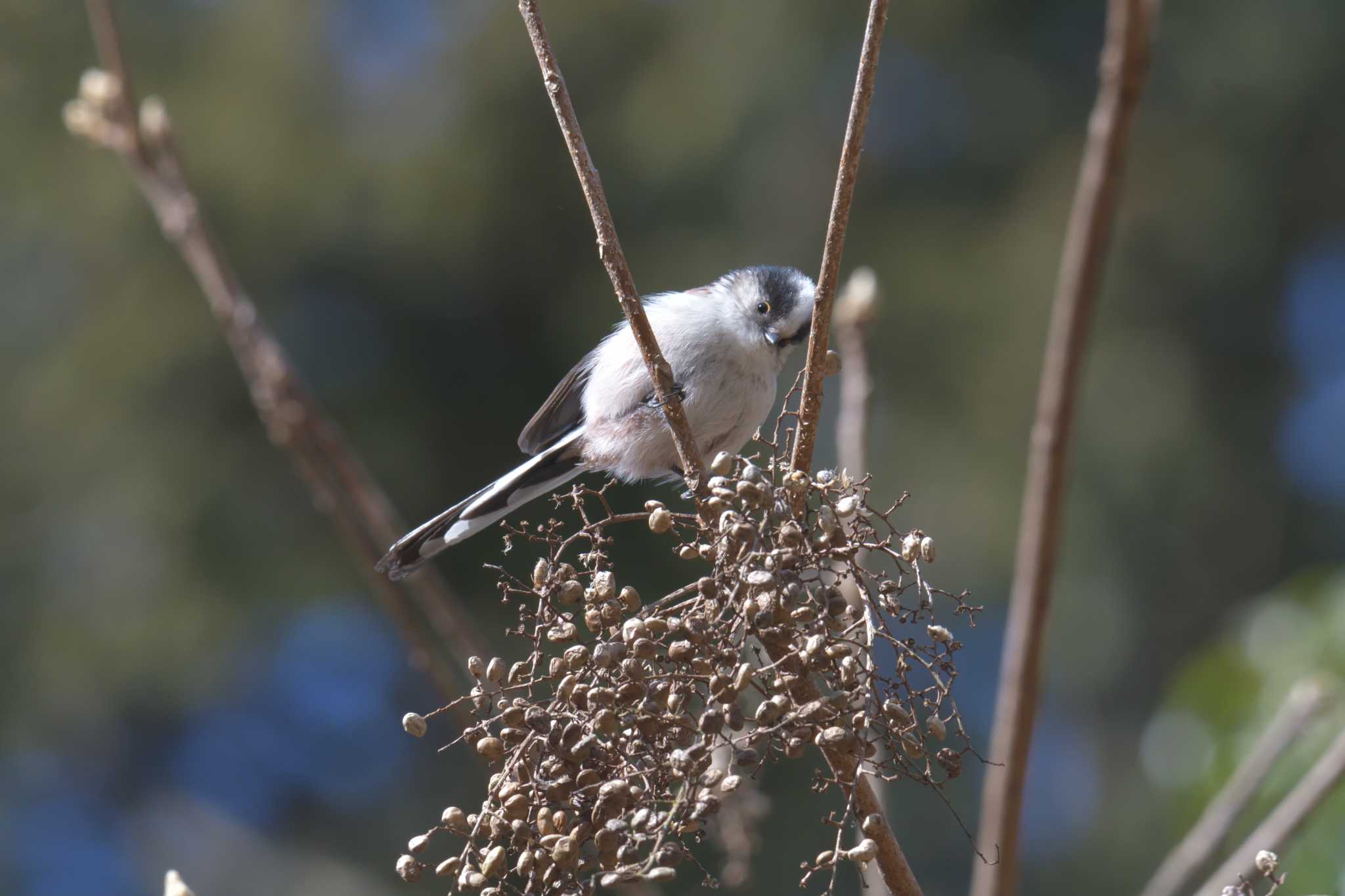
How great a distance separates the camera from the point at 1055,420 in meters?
1.45

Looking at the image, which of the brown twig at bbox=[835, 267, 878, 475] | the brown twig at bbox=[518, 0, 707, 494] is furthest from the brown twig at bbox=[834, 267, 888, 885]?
the brown twig at bbox=[518, 0, 707, 494]

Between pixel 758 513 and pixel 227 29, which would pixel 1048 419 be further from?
pixel 227 29

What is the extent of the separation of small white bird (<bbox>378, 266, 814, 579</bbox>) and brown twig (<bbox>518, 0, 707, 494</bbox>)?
1.32 m

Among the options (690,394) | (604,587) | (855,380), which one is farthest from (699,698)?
(690,394)

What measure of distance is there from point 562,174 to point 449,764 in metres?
3.35

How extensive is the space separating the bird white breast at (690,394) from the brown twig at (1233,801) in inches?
53.0

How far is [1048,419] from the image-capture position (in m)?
1.46

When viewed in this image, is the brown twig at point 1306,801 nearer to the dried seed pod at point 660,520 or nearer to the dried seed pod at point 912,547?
the dried seed pod at point 912,547

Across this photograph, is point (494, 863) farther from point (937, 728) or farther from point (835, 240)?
point (835, 240)

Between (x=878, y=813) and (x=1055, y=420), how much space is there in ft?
1.71

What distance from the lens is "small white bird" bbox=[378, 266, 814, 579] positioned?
2.91 meters

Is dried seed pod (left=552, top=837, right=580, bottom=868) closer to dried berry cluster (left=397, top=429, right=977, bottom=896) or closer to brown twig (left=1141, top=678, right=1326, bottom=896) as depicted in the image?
dried berry cluster (left=397, top=429, right=977, bottom=896)

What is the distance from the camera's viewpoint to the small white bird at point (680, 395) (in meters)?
2.91

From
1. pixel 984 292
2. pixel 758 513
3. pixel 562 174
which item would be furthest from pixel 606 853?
pixel 984 292
